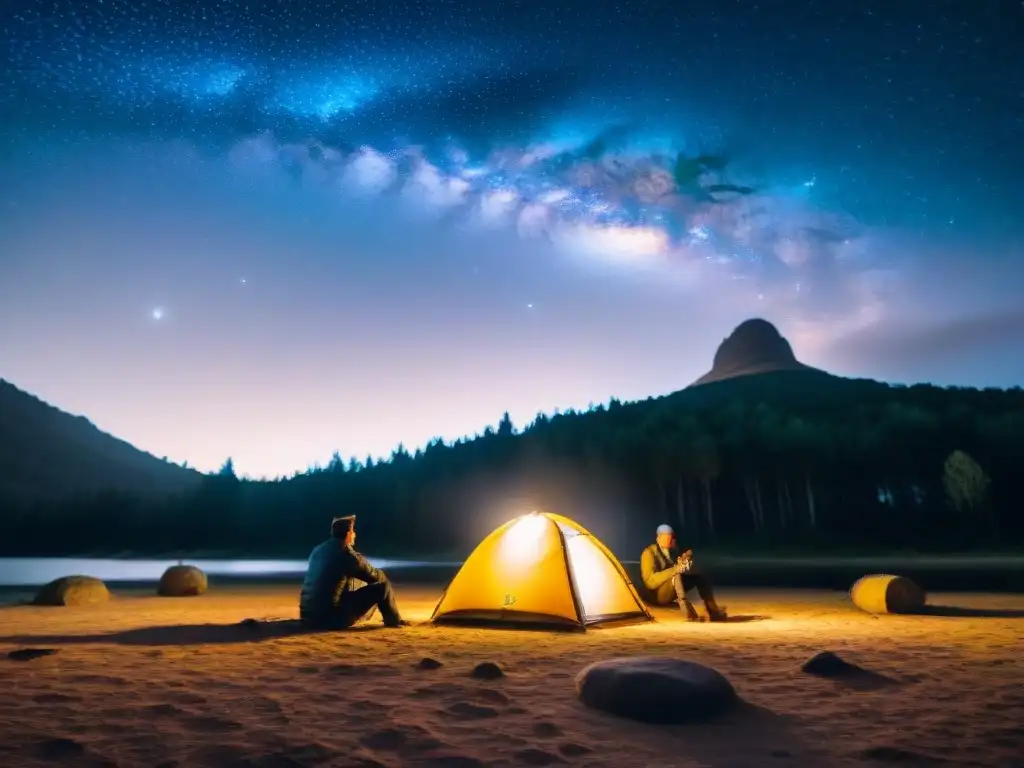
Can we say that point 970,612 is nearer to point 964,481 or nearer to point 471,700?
point 471,700

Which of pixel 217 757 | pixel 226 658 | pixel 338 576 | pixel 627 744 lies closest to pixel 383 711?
pixel 217 757

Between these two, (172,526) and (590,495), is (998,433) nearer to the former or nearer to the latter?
(590,495)

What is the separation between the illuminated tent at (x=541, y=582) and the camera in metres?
12.8

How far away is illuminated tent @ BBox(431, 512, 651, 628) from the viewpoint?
1277 centimetres

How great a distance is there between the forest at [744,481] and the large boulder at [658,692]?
53.2 m

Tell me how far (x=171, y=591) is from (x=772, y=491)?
8239 cm

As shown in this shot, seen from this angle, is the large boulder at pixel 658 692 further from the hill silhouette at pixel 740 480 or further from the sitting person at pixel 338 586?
the hill silhouette at pixel 740 480

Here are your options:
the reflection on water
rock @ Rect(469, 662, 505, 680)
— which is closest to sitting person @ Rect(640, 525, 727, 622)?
rock @ Rect(469, 662, 505, 680)

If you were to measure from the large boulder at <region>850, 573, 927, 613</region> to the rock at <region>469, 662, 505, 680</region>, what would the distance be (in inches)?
445

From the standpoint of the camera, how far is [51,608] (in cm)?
1834

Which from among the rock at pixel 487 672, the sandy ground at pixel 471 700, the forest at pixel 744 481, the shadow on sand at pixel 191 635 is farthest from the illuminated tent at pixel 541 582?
the forest at pixel 744 481

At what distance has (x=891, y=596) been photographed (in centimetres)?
1558

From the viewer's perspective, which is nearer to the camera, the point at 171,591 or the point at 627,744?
the point at 627,744

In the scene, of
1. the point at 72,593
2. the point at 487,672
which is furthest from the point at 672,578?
the point at 72,593
